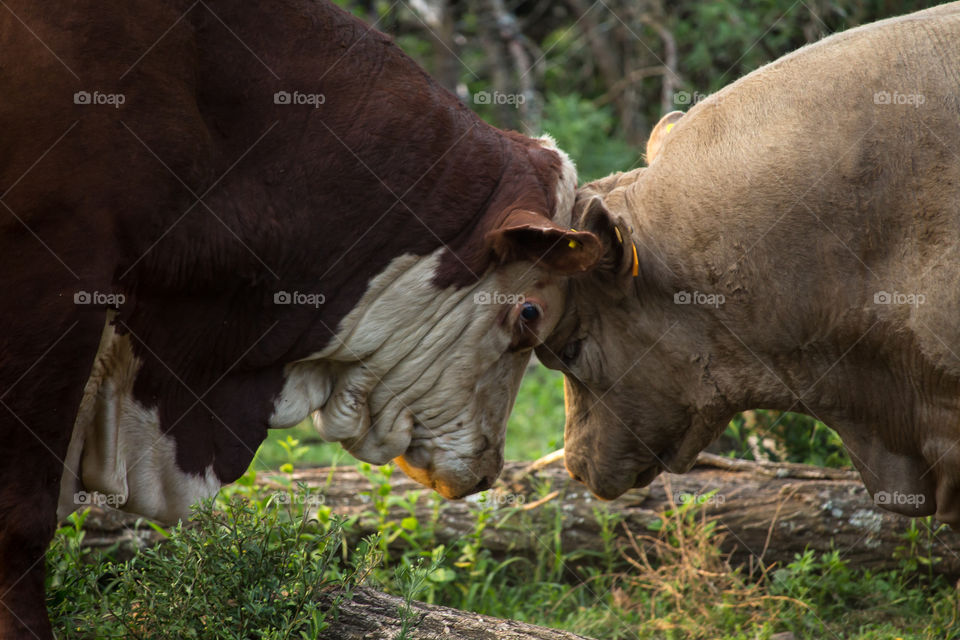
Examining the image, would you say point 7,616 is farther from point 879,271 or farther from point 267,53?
point 879,271

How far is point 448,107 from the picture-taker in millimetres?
4035

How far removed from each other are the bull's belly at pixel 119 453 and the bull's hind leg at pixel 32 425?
168mm

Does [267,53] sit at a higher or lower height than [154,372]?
higher

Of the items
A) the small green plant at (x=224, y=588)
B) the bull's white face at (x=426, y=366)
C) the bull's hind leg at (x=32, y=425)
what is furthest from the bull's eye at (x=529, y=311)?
the bull's hind leg at (x=32, y=425)

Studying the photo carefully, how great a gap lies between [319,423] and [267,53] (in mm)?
1503

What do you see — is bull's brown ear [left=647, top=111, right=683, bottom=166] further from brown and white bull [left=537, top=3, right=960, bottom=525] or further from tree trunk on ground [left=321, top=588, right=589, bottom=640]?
tree trunk on ground [left=321, top=588, right=589, bottom=640]

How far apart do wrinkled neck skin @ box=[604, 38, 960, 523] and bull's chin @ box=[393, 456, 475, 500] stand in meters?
1.06

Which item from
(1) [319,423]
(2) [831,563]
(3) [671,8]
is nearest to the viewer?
(1) [319,423]

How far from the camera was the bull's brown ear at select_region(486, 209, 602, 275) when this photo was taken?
147 inches

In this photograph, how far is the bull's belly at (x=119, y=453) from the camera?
11.5 ft

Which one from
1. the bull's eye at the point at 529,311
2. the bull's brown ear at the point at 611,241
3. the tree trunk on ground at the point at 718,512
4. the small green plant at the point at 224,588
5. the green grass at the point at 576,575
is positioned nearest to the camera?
the small green plant at the point at 224,588

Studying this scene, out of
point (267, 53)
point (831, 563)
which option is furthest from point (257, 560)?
point (831, 563)

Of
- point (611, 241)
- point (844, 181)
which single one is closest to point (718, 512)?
point (611, 241)

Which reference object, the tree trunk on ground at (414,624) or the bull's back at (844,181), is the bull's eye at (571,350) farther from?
the tree trunk on ground at (414,624)
